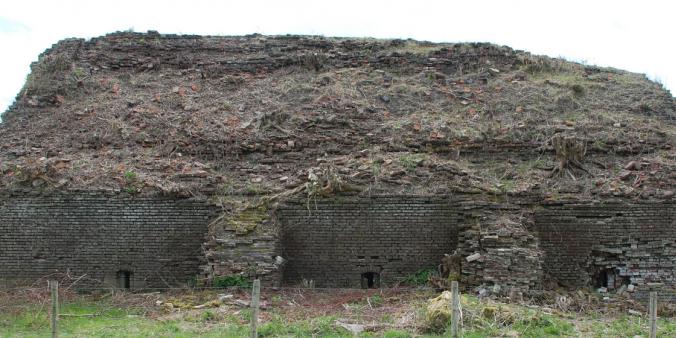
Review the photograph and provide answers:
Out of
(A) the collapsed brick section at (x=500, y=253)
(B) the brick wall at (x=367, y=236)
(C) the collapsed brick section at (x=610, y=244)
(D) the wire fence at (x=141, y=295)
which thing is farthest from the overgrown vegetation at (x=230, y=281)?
(C) the collapsed brick section at (x=610, y=244)

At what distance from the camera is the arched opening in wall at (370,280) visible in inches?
531

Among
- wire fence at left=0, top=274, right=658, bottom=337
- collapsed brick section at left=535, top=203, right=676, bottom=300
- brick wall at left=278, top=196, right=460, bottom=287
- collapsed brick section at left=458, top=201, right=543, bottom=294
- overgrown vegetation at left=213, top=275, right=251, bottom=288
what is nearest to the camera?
wire fence at left=0, top=274, right=658, bottom=337

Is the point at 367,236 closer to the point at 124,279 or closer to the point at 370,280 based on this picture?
the point at 370,280

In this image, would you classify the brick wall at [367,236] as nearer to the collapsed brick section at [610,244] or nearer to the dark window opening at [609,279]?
the collapsed brick section at [610,244]

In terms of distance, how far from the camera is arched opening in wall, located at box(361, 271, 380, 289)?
13484mm

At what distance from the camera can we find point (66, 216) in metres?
13.8

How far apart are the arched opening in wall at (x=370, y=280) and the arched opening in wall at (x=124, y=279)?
185 inches

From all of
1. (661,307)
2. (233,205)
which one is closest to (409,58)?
(233,205)

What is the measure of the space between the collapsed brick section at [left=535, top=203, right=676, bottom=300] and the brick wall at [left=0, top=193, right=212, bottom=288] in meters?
6.86

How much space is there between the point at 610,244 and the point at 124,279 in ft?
31.4

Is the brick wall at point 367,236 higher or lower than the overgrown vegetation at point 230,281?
higher

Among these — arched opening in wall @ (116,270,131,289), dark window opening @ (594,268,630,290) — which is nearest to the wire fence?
arched opening in wall @ (116,270,131,289)

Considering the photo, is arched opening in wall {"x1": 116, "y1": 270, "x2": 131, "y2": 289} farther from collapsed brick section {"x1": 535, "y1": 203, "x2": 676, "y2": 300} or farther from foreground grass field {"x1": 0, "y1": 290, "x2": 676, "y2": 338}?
collapsed brick section {"x1": 535, "y1": 203, "x2": 676, "y2": 300}

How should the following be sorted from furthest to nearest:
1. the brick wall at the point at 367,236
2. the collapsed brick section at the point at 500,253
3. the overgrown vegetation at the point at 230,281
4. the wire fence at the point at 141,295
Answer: the brick wall at the point at 367,236, the overgrown vegetation at the point at 230,281, the collapsed brick section at the point at 500,253, the wire fence at the point at 141,295
